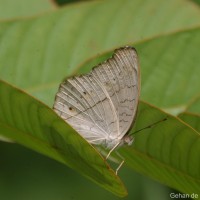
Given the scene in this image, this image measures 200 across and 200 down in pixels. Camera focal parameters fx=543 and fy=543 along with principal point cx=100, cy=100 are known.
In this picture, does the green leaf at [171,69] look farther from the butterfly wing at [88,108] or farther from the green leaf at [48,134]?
the green leaf at [48,134]

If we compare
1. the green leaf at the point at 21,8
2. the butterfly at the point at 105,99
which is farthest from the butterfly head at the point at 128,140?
the green leaf at the point at 21,8

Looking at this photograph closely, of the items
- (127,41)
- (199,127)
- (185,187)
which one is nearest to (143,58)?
(127,41)

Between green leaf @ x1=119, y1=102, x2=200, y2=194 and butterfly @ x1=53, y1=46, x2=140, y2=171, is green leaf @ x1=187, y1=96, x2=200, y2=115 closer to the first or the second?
butterfly @ x1=53, y1=46, x2=140, y2=171

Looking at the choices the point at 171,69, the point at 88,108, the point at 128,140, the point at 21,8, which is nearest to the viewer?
the point at 128,140

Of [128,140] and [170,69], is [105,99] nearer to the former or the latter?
[170,69]

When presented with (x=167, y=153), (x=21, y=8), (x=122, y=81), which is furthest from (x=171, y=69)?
(x=21, y=8)
